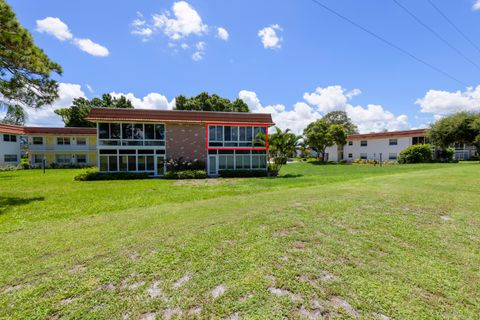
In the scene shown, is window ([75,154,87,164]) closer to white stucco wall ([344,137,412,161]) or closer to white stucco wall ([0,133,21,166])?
white stucco wall ([0,133,21,166])

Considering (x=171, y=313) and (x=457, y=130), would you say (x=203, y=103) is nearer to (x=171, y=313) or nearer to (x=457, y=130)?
(x=457, y=130)

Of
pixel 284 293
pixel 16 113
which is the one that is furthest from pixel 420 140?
pixel 16 113

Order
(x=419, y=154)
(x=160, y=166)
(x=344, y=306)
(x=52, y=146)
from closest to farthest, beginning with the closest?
1. (x=344, y=306)
2. (x=160, y=166)
3. (x=52, y=146)
4. (x=419, y=154)

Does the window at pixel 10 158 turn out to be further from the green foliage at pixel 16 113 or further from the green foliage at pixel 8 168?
the green foliage at pixel 16 113

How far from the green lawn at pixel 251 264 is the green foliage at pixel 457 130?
30509 mm

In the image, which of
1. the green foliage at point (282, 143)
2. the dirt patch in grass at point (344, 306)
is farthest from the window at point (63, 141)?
the dirt patch in grass at point (344, 306)

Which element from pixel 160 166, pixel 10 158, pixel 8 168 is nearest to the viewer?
pixel 160 166

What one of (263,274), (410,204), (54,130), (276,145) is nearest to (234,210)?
Answer: (263,274)

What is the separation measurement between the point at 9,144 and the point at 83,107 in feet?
55.3

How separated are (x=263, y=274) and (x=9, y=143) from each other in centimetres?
3874

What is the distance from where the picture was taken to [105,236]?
5.07 metres

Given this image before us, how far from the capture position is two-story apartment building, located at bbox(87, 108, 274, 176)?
65.0 ft

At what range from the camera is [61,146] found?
1222 inches

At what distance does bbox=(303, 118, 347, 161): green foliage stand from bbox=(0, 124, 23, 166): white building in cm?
4097
